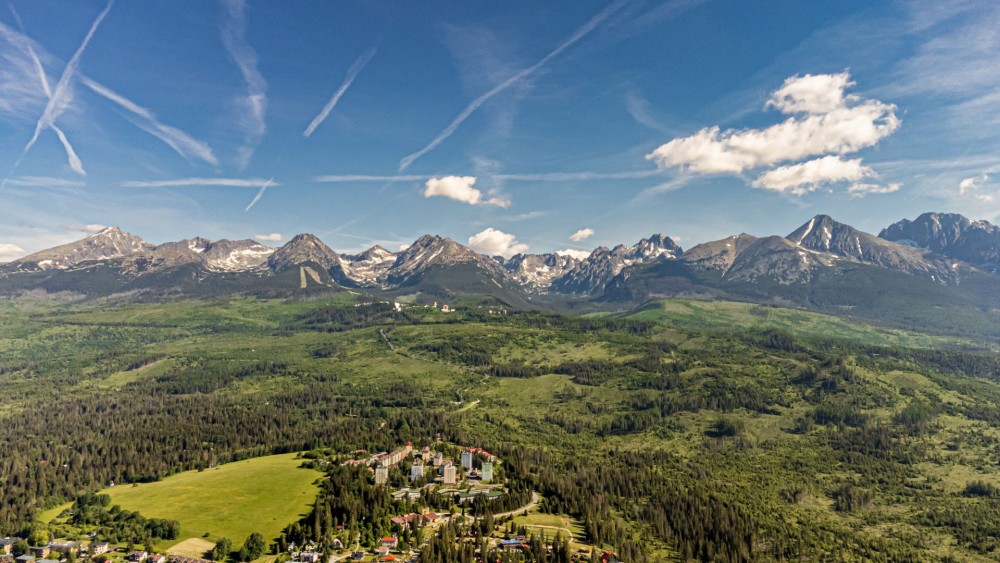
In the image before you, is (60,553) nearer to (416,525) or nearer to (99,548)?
(99,548)

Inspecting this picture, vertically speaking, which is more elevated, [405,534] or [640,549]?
[405,534]

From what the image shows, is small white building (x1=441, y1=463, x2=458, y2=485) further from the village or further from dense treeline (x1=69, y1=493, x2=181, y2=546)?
dense treeline (x1=69, y1=493, x2=181, y2=546)

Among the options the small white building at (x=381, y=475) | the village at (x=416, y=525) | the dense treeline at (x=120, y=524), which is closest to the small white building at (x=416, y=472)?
the village at (x=416, y=525)

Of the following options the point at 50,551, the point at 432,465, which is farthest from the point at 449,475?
the point at 50,551

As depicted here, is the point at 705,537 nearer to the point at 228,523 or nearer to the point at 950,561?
the point at 950,561

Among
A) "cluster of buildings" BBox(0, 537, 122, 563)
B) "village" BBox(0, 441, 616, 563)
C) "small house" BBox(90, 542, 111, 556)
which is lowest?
"village" BBox(0, 441, 616, 563)

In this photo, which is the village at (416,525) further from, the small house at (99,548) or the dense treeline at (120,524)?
the dense treeline at (120,524)

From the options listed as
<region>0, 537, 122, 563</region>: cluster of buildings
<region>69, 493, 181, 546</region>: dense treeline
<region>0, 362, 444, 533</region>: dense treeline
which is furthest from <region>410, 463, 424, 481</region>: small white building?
<region>0, 537, 122, 563</region>: cluster of buildings

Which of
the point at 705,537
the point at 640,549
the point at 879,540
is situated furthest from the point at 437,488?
the point at 879,540
